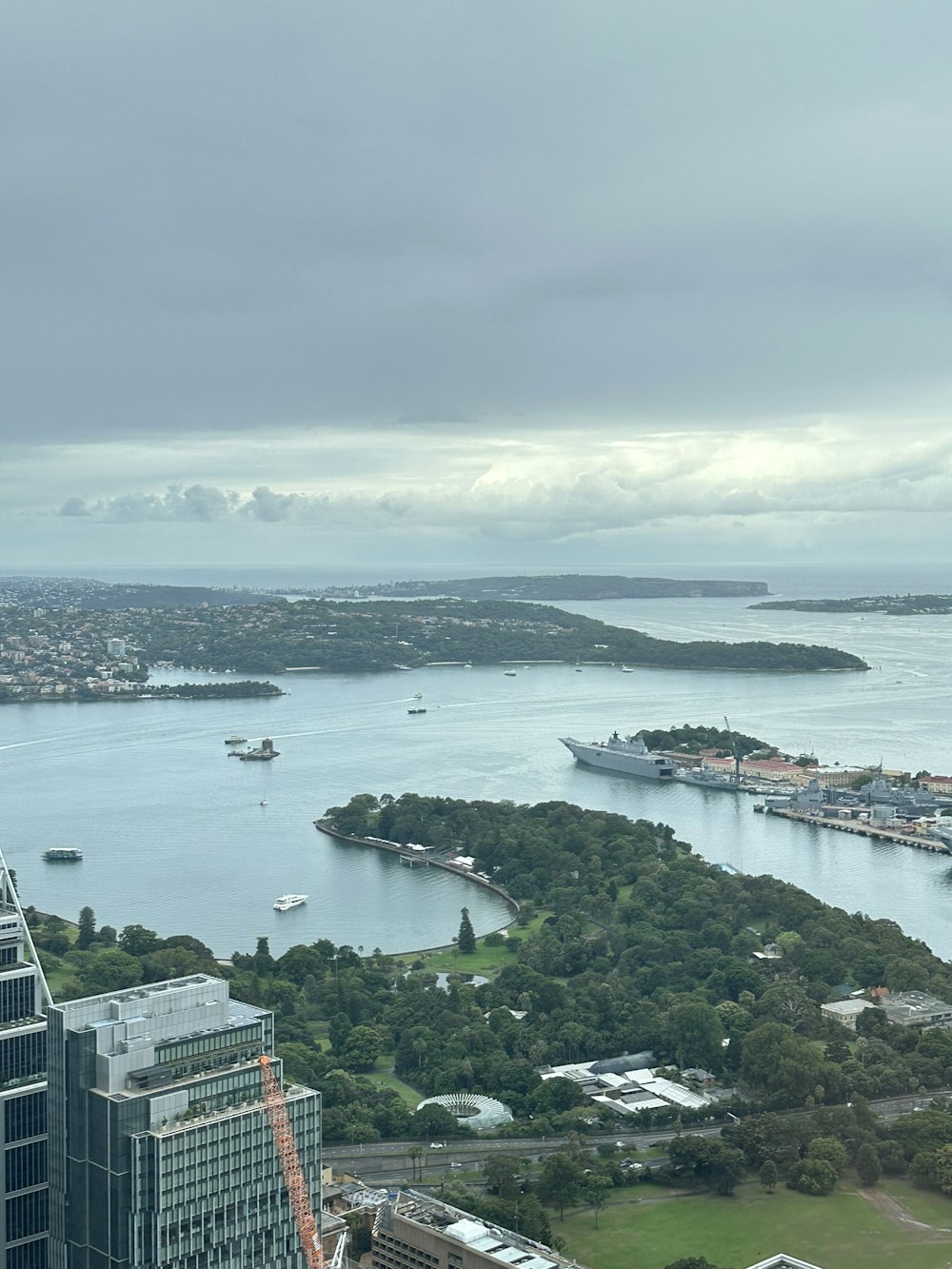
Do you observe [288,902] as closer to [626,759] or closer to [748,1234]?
[748,1234]

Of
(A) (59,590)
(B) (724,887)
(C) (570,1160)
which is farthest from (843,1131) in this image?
(A) (59,590)

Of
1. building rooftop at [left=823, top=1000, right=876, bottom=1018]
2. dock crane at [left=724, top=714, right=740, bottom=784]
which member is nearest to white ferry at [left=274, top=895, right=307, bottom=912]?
building rooftop at [left=823, top=1000, right=876, bottom=1018]

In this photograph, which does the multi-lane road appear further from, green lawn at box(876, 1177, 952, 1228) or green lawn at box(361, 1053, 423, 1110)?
green lawn at box(876, 1177, 952, 1228)

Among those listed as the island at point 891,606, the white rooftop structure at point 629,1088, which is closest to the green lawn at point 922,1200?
the white rooftop structure at point 629,1088

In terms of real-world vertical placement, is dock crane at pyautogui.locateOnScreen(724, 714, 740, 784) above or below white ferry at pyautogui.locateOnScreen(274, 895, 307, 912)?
above

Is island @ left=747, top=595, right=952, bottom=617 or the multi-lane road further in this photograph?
island @ left=747, top=595, right=952, bottom=617

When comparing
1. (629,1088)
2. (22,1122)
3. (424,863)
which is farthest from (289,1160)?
(424,863)
